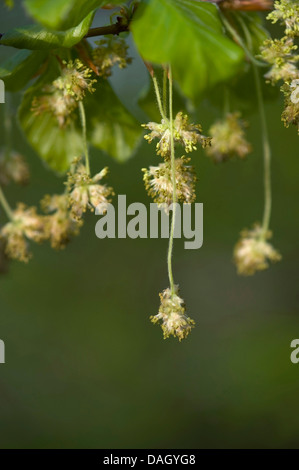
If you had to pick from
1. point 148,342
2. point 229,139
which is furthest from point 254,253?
point 148,342

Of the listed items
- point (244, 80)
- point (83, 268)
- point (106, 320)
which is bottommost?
point (244, 80)

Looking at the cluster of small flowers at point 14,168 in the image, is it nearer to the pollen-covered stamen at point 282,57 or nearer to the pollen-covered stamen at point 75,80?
the pollen-covered stamen at point 75,80

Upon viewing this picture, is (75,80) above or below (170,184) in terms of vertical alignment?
above

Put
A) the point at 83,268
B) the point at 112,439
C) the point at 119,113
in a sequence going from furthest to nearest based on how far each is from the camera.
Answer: the point at 83,268
the point at 112,439
the point at 119,113

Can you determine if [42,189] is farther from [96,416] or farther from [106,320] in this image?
[96,416]

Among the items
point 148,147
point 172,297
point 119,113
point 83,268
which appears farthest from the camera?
point 83,268

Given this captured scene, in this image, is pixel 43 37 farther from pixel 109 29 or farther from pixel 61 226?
pixel 61 226

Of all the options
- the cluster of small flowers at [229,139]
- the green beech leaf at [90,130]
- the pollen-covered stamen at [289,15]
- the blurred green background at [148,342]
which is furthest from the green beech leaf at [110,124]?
the blurred green background at [148,342]

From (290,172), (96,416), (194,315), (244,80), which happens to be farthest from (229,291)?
(244,80)
